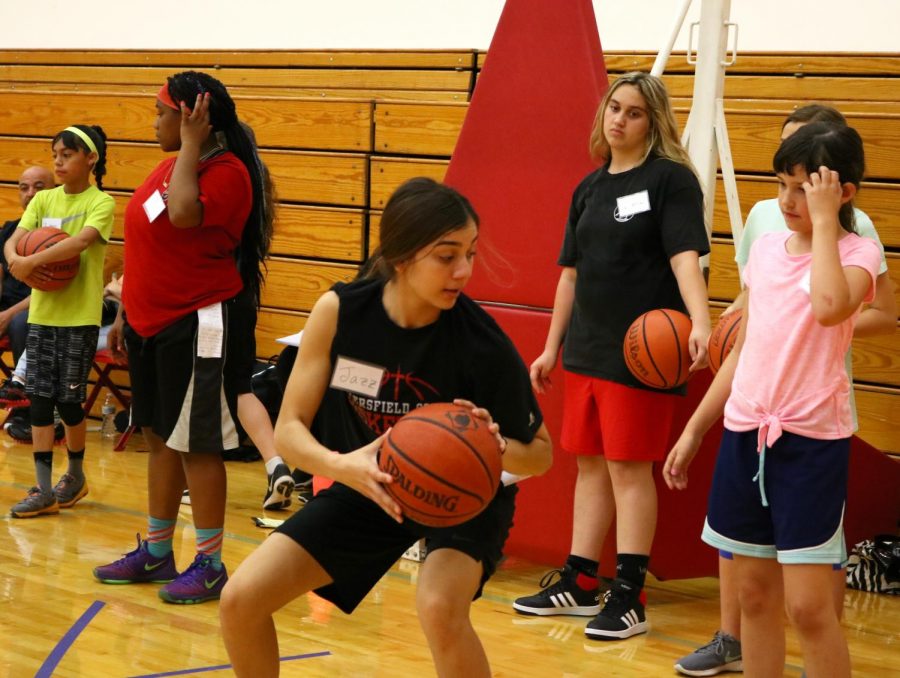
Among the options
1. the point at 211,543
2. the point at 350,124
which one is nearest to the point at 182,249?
the point at 211,543

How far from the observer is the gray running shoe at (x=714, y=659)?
3.47 metres

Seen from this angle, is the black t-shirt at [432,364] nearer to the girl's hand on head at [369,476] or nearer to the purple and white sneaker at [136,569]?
the girl's hand on head at [369,476]

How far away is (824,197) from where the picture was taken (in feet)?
8.50

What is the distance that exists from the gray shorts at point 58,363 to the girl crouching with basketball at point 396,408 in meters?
2.72

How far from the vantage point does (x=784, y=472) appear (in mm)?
2662

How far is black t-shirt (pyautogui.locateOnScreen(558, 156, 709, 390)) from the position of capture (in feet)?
12.6

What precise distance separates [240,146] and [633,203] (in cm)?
130

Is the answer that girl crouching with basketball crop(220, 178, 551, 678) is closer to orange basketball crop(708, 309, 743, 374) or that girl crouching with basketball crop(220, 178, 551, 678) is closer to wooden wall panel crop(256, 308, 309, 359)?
orange basketball crop(708, 309, 743, 374)

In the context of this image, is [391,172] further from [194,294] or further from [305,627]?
[305,627]

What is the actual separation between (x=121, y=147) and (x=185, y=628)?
4.72 metres

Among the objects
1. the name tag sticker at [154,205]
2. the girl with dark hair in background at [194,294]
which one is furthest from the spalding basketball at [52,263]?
the name tag sticker at [154,205]

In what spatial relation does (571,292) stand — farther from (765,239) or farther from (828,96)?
(828,96)

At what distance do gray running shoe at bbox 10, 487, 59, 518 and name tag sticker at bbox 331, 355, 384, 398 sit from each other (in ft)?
9.55

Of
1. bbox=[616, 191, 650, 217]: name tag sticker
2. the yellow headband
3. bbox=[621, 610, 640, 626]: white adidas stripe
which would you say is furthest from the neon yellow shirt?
bbox=[621, 610, 640, 626]: white adidas stripe
